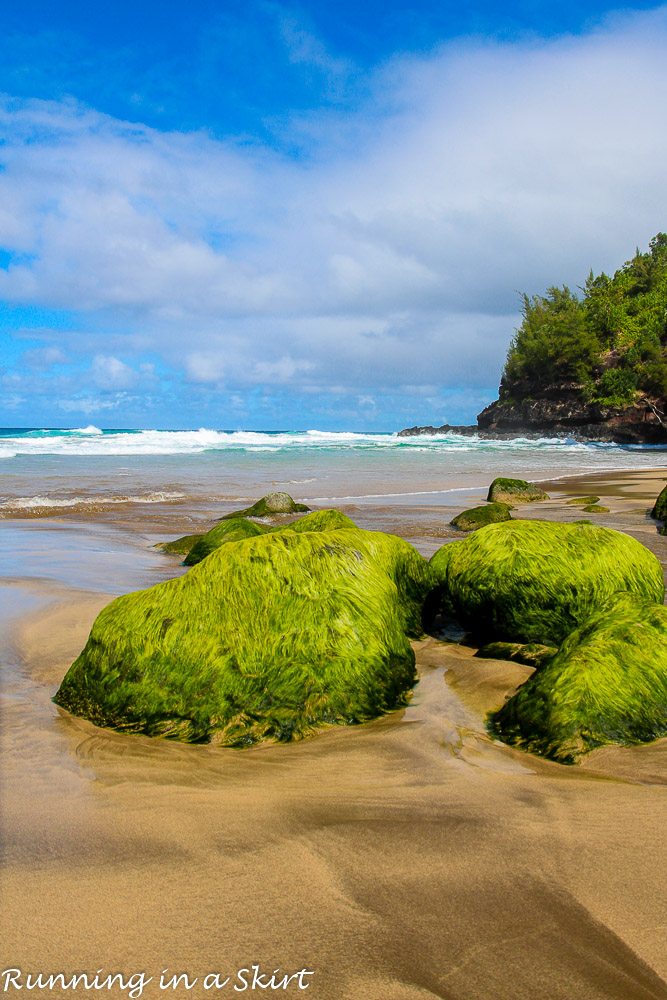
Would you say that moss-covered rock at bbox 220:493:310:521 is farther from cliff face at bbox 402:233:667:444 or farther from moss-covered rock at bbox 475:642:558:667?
cliff face at bbox 402:233:667:444

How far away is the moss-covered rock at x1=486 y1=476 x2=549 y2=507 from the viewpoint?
524 inches

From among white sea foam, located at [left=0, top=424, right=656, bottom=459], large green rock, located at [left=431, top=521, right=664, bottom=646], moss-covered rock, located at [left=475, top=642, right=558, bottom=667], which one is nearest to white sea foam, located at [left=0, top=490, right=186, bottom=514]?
large green rock, located at [left=431, top=521, right=664, bottom=646]

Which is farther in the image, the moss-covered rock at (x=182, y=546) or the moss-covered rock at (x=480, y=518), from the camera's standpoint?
the moss-covered rock at (x=480, y=518)

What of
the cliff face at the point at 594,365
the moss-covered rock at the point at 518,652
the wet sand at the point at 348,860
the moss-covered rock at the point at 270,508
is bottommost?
the wet sand at the point at 348,860

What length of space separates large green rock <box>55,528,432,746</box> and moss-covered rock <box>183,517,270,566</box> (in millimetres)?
3573

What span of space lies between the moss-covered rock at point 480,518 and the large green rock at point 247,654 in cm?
→ 604

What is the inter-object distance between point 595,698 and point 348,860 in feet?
4.74

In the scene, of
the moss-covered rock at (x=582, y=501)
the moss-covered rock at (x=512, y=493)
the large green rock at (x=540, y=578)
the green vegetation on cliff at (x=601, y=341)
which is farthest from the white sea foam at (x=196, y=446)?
the large green rock at (x=540, y=578)

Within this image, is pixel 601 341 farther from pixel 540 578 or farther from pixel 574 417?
pixel 540 578

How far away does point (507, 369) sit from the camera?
59.8 m

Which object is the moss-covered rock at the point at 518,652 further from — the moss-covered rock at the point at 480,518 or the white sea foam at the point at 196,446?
the white sea foam at the point at 196,446

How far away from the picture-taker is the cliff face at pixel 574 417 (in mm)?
44594

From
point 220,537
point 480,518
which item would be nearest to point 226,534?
point 220,537

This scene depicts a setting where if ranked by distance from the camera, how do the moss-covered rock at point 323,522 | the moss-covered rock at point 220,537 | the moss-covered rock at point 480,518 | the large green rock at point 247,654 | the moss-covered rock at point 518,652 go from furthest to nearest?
the moss-covered rock at point 480,518
the moss-covered rock at point 220,537
the moss-covered rock at point 323,522
the moss-covered rock at point 518,652
the large green rock at point 247,654
